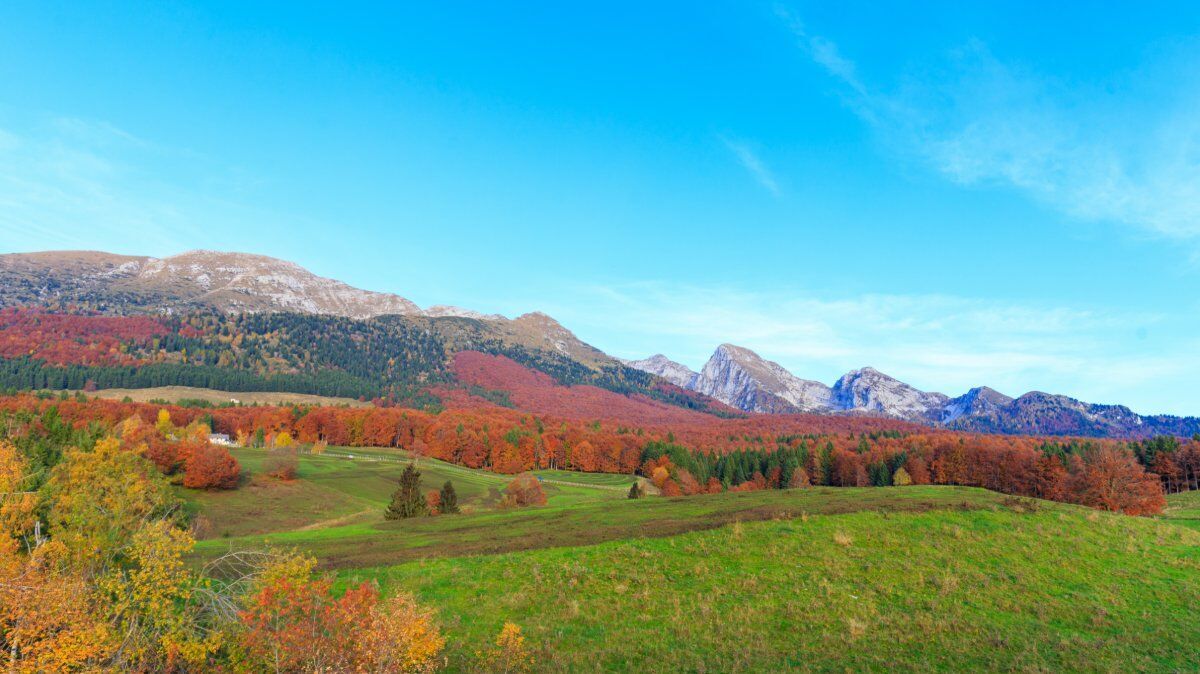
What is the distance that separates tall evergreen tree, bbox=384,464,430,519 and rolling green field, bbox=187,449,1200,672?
81.6 feet

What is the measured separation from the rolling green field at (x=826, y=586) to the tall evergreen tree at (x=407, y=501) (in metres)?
24.9

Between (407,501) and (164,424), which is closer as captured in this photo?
(407,501)

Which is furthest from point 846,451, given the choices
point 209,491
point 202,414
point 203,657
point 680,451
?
point 202,414

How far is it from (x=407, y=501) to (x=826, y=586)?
59.8 meters

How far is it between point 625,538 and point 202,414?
189 meters

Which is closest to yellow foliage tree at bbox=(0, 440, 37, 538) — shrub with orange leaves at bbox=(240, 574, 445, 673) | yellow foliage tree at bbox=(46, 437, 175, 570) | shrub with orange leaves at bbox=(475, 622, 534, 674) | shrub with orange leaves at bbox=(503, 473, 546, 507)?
yellow foliage tree at bbox=(46, 437, 175, 570)

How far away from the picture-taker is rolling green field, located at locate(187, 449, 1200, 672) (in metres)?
21.9

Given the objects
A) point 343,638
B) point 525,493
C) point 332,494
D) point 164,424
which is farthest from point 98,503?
point 164,424

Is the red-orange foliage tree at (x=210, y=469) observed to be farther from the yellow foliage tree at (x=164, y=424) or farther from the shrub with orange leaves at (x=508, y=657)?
the shrub with orange leaves at (x=508, y=657)

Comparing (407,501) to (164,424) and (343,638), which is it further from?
(164,424)

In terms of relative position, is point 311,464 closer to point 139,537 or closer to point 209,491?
point 209,491

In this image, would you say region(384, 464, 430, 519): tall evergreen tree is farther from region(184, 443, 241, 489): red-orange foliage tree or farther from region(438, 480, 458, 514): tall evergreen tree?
region(184, 443, 241, 489): red-orange foliage tree

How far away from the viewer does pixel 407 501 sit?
246 feet

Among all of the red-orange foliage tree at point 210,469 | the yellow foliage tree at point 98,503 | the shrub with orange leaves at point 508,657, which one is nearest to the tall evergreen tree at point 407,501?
the yellow foliage tree at point 98,503
